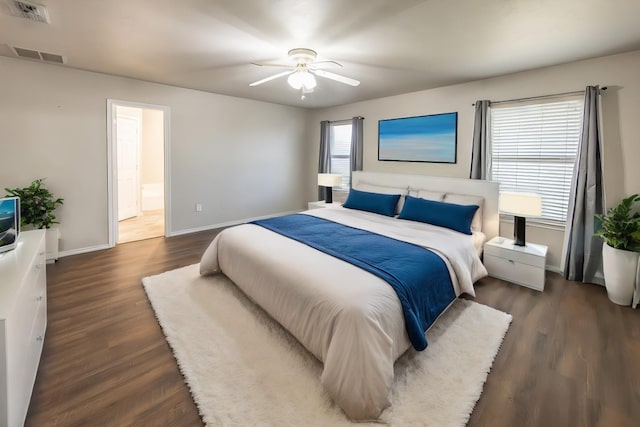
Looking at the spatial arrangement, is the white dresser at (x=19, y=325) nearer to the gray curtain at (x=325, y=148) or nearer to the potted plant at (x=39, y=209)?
the potted plant at (x=39, y=209)

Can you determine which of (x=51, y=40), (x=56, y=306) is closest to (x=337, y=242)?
(x=56, y=306)

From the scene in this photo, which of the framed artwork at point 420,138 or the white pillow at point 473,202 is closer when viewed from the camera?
the white pillow at point 473,202

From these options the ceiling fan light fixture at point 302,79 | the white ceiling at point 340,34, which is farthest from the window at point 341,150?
the ceiling fan light fixture at point 302,79

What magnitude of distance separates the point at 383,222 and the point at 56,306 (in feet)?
11.2

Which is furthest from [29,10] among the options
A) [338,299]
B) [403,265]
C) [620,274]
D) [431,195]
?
[620,274]

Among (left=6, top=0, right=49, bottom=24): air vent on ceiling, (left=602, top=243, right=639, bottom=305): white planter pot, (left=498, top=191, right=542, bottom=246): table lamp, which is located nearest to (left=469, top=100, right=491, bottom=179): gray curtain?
(left=498, top=191, right=542, bottom=246): table lamp

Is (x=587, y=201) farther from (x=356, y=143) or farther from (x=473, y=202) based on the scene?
(x=356, y=143)

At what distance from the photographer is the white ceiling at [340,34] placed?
2.17 metres

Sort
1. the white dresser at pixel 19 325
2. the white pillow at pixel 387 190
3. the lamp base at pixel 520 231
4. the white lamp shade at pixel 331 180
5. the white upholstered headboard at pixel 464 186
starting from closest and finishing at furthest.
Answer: the white dresser at pixel 19 325 < the lamp base at pixel 520 231 < the white upholstered headboard at pixel 464 186 < the white pillow at pixel 387 190 < the white lamp shade at pixel 331 180

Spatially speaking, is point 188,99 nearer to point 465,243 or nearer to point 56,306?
point 56,306

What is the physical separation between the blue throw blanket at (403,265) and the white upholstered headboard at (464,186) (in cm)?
172

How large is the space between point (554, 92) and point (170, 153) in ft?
17.5

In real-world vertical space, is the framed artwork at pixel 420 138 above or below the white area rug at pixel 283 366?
above

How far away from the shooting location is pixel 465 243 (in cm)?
306
